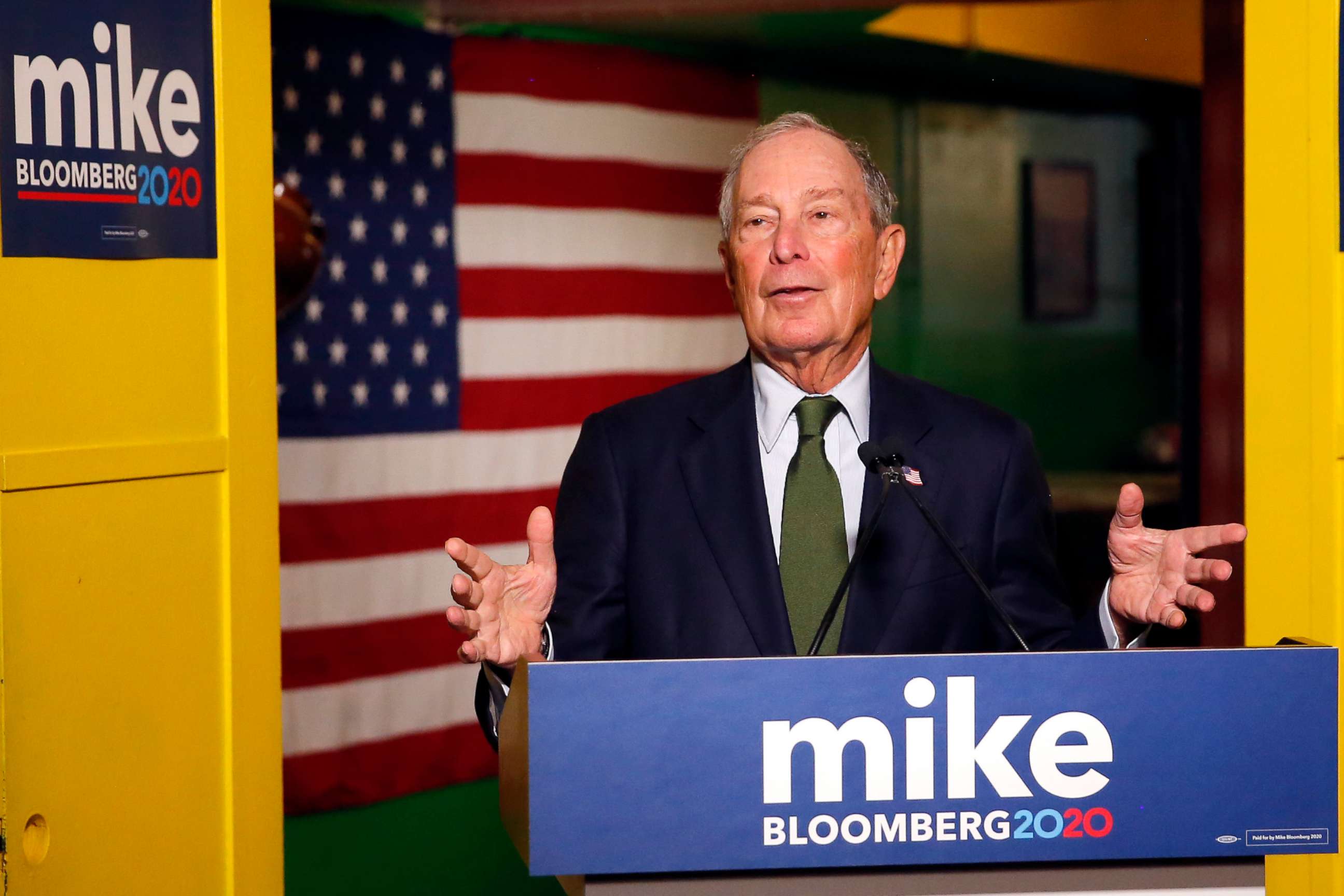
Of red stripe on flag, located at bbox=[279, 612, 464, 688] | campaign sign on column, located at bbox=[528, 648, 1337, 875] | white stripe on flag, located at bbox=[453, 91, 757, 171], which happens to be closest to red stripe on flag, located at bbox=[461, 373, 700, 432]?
red stripe on flag, located at bbox=[279, 612, 464, 688]

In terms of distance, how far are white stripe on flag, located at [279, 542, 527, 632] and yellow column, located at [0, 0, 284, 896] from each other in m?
1.93

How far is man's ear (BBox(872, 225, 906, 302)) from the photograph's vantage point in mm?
2135

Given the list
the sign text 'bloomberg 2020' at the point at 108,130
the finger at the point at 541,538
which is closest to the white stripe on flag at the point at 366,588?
the sign text 'bloomberg 2020' at the point at 108,130

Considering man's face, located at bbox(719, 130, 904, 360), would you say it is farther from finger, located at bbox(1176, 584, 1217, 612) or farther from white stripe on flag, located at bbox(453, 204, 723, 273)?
white stripe on flag, located at bbox(453, 204, 723, 273)

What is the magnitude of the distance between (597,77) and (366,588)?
185cm

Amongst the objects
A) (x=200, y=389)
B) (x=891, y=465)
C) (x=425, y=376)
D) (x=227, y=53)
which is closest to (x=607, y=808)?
(x=891, y=465)

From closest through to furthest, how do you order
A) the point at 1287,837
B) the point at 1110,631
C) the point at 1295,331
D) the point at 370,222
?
the point at 1287,837, the point at 1110,631, the point at 1295,331, the point at 370,222

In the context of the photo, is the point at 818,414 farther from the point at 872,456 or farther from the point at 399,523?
the point at 399,523

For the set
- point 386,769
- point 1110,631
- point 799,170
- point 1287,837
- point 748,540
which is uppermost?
point 799,170

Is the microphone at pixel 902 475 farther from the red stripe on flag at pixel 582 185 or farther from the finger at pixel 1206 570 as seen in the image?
the red stripe on flag at pixel 582 185

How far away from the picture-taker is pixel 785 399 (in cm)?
207

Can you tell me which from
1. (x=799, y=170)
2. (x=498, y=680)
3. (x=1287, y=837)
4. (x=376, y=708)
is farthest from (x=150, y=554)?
(x=376, y=708)

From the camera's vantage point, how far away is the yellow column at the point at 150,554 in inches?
71.7

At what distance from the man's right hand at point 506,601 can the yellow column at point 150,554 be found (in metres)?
0.58
